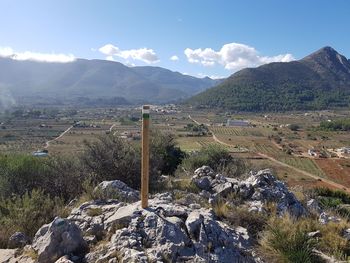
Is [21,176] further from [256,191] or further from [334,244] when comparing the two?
[334,244]

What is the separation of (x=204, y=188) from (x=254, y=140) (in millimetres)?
86266

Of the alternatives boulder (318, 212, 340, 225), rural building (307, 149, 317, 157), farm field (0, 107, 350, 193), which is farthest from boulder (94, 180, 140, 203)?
rural building (307, 149, 317, 157)

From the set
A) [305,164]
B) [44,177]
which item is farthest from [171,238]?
[305,164]

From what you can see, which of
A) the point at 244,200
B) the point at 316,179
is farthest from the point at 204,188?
the point at 316,179

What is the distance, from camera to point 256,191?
10039 mm

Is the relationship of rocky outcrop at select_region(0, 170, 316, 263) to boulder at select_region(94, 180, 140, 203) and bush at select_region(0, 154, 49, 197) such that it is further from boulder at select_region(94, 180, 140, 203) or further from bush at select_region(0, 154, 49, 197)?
bush at select_region(0, 154, 49, 197)

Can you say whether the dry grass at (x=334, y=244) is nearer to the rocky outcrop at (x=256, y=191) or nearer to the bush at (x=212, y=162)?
the rocky outcrop at (x=256, y=191)

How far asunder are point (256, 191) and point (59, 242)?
5234mm

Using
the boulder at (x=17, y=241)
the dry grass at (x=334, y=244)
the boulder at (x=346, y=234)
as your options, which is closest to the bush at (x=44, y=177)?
the boulder at (x=17, y=241)

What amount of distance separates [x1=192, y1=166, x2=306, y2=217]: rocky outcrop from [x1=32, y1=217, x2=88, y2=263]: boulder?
3.45m

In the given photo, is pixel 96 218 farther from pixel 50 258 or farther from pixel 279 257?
pixel 279 257

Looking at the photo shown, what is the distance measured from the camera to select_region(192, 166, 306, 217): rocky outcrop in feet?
31.5

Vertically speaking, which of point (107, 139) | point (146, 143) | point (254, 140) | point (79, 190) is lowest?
point (254, 140)

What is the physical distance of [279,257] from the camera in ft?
21.4
